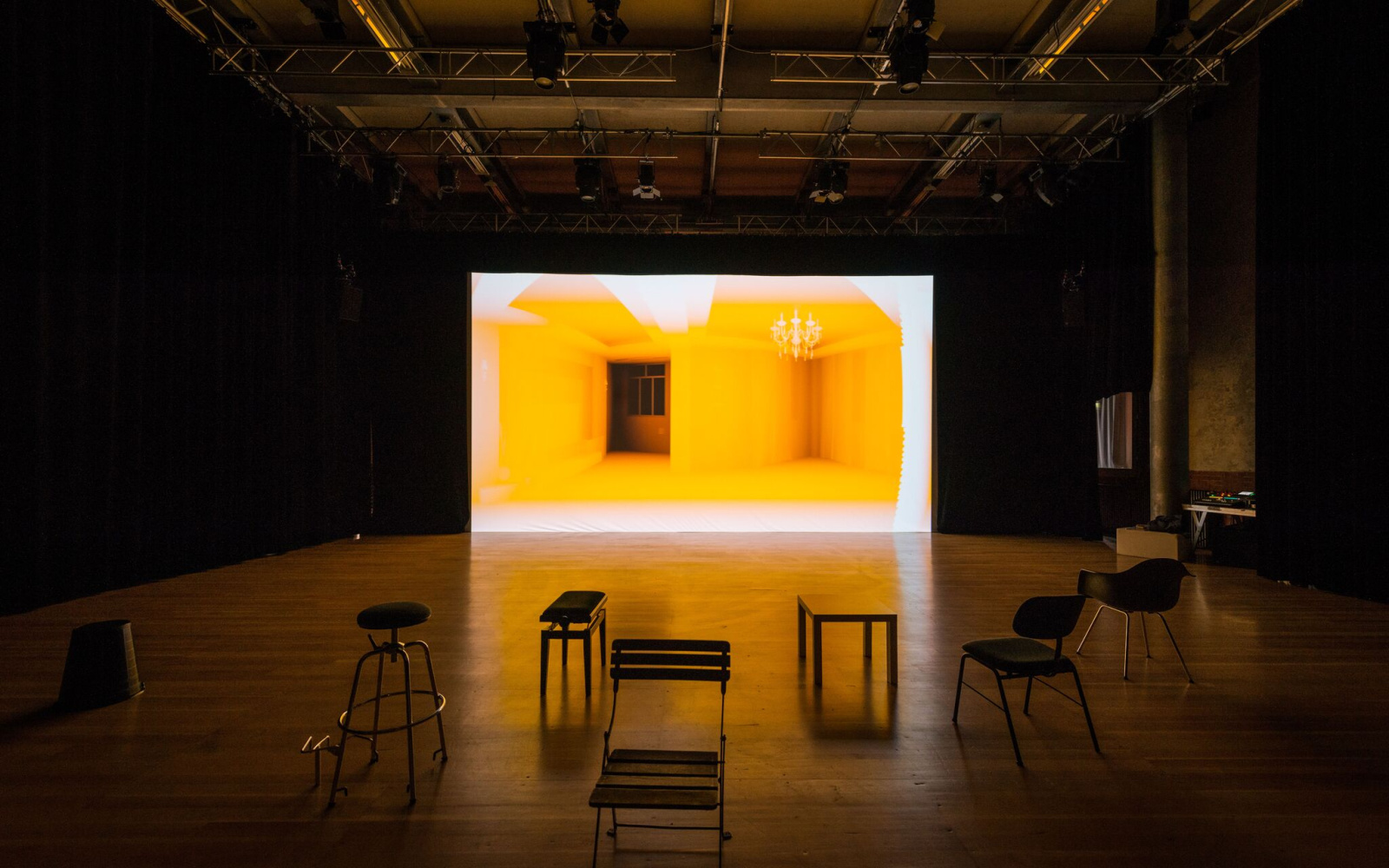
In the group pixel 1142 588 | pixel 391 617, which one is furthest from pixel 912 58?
pixel 391 617

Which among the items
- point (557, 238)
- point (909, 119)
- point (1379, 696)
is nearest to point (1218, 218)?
point (909, 119)

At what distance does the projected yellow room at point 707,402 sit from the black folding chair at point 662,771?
7.23m

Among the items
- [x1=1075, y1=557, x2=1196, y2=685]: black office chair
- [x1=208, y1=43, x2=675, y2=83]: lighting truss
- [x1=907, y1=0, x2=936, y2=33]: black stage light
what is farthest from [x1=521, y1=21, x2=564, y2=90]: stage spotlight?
[x1=1075, y1=557, x2=1196, y2=685]: black office chair

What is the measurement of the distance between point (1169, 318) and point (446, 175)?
8.35 meters

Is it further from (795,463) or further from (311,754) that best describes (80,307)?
(795,463)

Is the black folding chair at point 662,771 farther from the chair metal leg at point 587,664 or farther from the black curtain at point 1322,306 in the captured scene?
the black curtain at point 1322,306

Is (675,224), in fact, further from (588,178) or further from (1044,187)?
(1044,187)

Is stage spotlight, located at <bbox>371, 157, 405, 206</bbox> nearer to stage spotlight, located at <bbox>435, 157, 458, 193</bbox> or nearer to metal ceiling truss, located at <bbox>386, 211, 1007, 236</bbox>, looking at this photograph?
stage spotlight, located at <bbox>435, 157, 458, 193</bbox>

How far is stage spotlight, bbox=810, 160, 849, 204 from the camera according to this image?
7.61 meters

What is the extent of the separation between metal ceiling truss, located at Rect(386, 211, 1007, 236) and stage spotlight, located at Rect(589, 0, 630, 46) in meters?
4.05

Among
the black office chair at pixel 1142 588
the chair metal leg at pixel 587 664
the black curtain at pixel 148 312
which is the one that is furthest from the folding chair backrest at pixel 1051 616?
the black curtain at pixel 148 312

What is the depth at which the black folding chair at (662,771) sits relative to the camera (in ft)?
6.38

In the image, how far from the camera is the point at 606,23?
16.9 feet

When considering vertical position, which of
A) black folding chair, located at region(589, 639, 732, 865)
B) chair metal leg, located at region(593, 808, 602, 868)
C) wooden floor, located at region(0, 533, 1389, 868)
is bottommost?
wooden floor, located at region(0, 533, 1389, 868)
